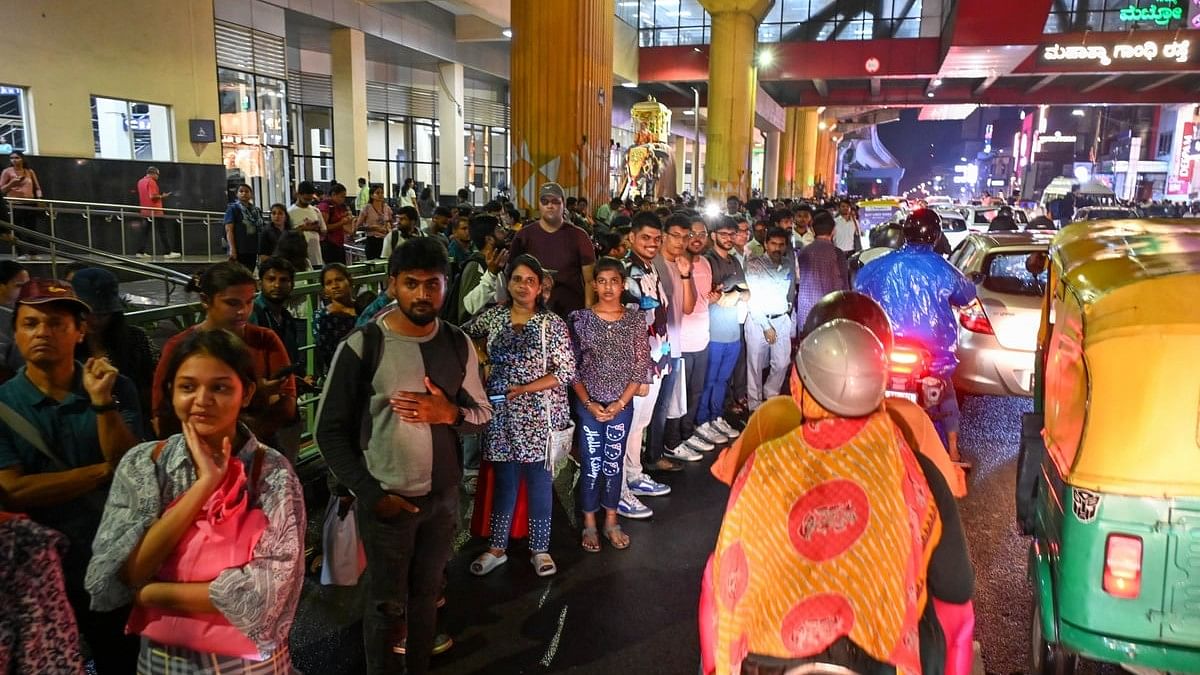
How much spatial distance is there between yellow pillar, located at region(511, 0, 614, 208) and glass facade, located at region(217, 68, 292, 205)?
8441mm

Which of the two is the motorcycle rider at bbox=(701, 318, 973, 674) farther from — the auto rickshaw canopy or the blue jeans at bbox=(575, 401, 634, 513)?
the blue jeans at bbox=(575, 401, 634, 513)

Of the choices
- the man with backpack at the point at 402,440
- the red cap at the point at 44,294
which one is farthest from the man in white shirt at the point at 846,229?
the red cap at the point at 44,294

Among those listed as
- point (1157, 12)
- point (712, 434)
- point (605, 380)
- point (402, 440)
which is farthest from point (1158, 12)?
point (402, 440)

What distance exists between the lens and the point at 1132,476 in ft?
9.73

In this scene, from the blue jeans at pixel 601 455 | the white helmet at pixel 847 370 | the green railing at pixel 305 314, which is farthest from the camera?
the blue jeans at pixel 601 455

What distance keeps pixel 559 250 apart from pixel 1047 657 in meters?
4.60

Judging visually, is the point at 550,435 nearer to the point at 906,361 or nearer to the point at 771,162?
the point at 906,361

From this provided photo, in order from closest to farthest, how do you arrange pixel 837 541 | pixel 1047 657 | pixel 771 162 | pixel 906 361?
pixel 837 541 < pixel 1047 657 < pixel 906 361 < pixel 771 162

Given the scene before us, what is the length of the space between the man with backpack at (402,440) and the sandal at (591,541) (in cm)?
181

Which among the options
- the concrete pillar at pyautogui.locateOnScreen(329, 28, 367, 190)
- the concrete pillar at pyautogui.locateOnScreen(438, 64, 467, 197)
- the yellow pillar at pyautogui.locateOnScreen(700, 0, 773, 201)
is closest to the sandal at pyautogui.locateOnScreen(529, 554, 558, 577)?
the concrete pillar at pyautogui.locateOnScreen(329, 28, 367, 190)

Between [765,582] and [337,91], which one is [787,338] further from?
[337,91]

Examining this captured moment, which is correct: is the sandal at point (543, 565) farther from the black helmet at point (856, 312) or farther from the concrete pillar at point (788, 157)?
the concrete pillar at point (788, 157)

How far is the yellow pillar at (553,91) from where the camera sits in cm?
1143

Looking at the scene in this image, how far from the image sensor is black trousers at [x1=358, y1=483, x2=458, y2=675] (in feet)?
11.4
